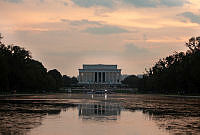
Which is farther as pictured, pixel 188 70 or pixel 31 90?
pixel 31 90

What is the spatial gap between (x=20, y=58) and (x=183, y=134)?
89.6m

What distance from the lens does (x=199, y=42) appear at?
10019 centimetres

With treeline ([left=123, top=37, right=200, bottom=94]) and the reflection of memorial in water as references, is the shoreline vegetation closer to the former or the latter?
treeline ([left=123, top=37, right=200, bottom=94])

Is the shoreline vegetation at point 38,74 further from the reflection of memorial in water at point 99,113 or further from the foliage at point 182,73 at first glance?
the reflection of memorial in water at point 99,113

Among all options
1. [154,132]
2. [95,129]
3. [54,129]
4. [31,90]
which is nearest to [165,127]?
[154,132]

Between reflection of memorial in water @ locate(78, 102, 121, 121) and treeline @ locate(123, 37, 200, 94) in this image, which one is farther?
treeline @ locate(123, 37, 200, 94)

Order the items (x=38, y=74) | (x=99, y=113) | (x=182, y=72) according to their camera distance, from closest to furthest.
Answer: (x=99, y=113)
(x=182, y=72)
(x=38, y=74)

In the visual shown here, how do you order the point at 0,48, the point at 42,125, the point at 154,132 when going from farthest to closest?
1. the point at 0,48
2. the point at 42,125
3. the point at 154,132

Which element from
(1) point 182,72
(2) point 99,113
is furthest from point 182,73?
(2) point 99,113

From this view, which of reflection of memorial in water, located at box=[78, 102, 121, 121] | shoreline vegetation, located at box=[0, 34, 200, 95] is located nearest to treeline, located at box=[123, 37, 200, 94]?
shoreline vegetation, located at box=[0, 34, 200, 95]

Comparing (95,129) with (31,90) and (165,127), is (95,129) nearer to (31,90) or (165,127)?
(165,127)

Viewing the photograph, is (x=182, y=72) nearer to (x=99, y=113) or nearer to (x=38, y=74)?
(x=38, y=74)

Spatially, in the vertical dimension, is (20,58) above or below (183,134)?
above

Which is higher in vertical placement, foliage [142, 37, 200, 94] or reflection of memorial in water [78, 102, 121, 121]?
foliage [142, 37, 200, 94]
